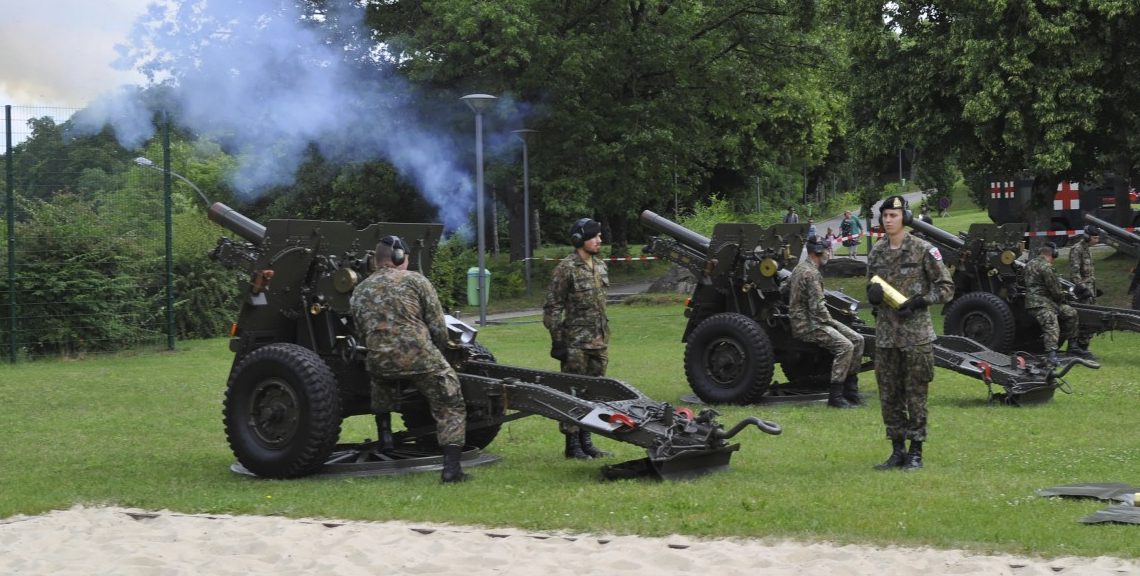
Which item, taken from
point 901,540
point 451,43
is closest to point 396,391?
point 901,540

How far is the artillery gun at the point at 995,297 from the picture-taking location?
18125 millimetres

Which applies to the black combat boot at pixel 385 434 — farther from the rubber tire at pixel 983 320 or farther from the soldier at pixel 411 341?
the rubber tire at pixel 983 320

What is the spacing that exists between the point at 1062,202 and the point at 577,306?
32935 mm

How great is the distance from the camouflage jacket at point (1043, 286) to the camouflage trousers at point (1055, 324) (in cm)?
9

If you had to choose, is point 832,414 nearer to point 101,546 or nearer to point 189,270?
point 101,546

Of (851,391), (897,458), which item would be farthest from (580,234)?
(851,391)

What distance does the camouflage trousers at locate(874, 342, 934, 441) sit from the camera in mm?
9742

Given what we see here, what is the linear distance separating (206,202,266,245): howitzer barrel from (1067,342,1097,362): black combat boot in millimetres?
11356

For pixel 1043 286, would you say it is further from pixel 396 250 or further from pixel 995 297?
pixel 396 250

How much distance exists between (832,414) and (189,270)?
47.0 ft

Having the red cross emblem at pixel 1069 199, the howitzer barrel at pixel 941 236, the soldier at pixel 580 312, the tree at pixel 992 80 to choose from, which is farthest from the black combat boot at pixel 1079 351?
the red cross emblem at pixel 1069 199

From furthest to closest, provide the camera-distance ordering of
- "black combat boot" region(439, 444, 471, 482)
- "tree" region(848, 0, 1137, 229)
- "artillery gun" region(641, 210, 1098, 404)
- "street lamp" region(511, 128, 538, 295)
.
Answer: "street lamp" region(511, 128, 538, 295) → "tree" region(848, 0, 1137, 229) → "artillery gun" region(641, 210, 1098, 404) → "black combat boot" region(439, 444, 471, 482)

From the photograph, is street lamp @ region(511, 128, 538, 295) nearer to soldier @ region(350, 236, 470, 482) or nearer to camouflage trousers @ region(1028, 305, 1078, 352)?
camouflage trousers @ region(1028, 305, 1078, 352)

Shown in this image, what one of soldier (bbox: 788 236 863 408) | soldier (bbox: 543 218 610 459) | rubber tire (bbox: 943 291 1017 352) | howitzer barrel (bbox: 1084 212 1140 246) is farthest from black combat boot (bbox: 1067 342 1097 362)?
soldier (bbox: 543 218 610 459)
